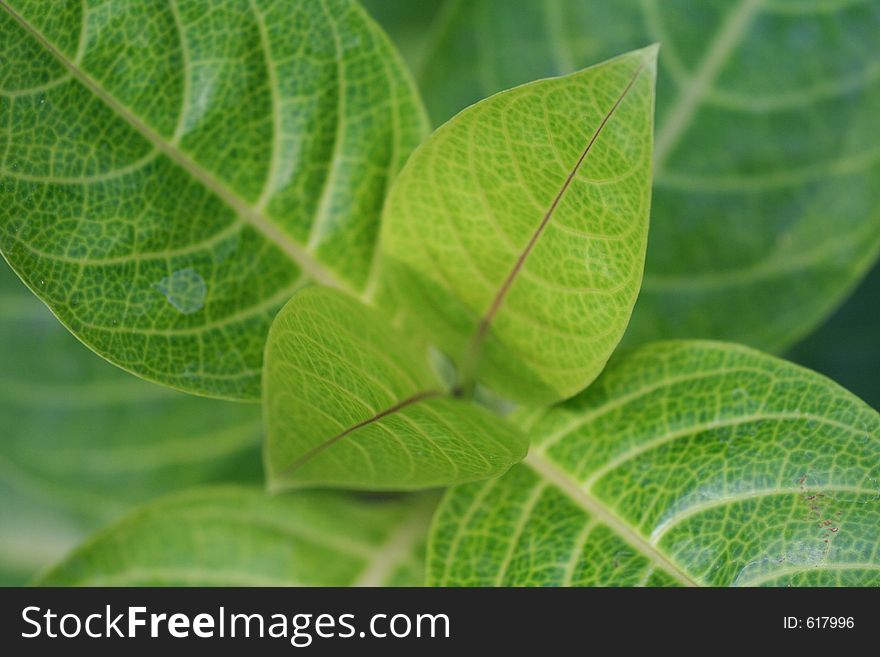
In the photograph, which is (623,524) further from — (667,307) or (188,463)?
(188,463)

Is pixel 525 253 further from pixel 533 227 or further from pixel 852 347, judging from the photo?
pixel 852 347

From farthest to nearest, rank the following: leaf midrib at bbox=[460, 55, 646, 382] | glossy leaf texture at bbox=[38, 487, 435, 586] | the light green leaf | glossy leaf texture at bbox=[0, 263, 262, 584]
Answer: the light green leaf, glossy leaf texture at bbox=[0, 263, 262, 584], glossy leaf texture at bbox=[38, 487, 435, 586], leaf midrib at bbox=[460, 55, 646, 382]

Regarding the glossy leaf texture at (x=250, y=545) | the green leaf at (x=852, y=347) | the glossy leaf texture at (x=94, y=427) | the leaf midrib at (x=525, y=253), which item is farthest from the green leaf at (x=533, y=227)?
the green leaf at (x=852, y=347)

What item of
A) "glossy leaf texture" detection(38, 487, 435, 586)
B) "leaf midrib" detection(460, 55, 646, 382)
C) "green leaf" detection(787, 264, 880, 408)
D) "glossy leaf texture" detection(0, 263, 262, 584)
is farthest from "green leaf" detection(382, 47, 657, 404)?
"green leaf" detection(787, 264, 880, 408)

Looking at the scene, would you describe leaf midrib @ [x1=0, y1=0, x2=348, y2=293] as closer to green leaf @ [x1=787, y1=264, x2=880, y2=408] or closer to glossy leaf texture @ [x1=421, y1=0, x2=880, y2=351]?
glossy leaf texture @ [x1=421, y1=0, x2=880, y2=351]

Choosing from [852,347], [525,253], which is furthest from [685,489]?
[852,347]

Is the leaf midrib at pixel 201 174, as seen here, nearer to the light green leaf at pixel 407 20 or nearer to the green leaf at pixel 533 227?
the green leaf at pixel 533 227
